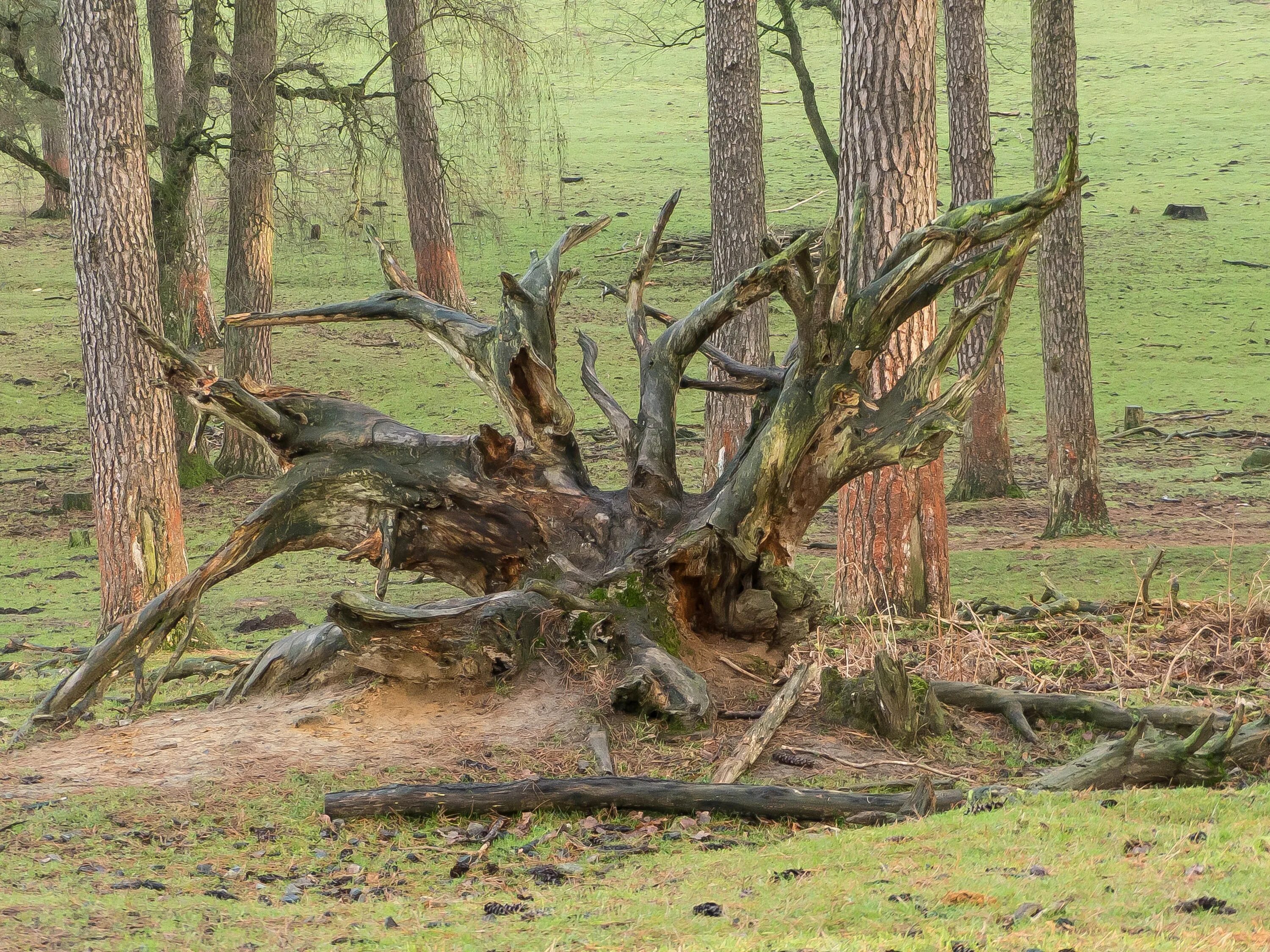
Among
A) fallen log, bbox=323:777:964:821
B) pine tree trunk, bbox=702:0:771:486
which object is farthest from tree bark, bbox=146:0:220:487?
fallen log, bbox=323:777:964:821

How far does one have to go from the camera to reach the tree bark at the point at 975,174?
1539 centimetres

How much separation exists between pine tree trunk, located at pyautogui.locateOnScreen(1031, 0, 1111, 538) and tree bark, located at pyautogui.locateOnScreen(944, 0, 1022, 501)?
133 cm

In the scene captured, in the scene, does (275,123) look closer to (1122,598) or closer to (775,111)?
(1122,598)

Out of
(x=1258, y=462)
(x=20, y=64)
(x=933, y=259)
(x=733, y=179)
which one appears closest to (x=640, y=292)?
(x=933, y=259)

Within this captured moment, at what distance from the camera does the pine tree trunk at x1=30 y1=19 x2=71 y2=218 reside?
19.4 metres

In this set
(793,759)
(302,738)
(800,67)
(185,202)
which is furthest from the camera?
(800,67)

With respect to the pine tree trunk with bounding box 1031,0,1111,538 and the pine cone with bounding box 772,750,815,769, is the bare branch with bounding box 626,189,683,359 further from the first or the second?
the pine tree trunk with bounding box 1031,0,1111,538

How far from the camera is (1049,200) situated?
6988 millimetres

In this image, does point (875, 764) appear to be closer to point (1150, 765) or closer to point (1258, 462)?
point (1150, 765)

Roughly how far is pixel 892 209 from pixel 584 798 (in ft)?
15.8

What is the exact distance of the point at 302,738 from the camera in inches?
261

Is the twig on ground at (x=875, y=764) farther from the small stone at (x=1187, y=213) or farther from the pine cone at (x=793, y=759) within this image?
the small stone at (x=1187, y=213)

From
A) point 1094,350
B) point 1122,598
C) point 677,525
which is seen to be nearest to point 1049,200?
point 677,525

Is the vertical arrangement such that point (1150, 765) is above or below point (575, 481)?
below
